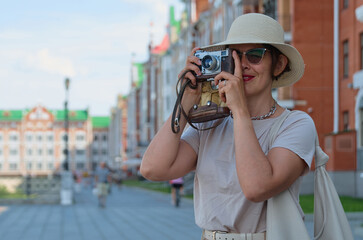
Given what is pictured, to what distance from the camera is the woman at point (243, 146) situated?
105 inches

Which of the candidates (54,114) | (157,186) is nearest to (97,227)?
(157,186)

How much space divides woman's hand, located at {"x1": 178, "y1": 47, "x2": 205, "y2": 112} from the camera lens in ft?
0.11

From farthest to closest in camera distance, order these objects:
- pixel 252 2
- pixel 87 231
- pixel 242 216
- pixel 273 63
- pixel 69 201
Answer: pixel 252 2 → pixel 69 201 → pixel 87 231 → pixel 273 63 → pixel 242 216

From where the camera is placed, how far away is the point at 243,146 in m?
2.67

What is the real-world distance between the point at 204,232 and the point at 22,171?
421 ft

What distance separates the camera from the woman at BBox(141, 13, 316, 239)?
8.73 feet

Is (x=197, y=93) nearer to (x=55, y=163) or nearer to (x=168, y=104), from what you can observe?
(x=168, y=104)

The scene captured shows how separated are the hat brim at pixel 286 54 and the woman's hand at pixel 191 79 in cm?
8

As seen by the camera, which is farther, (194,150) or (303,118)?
(194,150)

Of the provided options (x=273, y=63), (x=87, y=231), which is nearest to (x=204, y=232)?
(x=273, y=63)

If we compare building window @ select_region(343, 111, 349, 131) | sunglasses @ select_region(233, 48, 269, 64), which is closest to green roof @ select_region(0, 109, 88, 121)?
building window @ select_region(343, 111, 349, 131)

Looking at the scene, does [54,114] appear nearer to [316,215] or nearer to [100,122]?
[100,122]

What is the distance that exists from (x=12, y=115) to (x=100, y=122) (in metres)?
18.5

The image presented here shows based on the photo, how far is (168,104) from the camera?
61656mm
